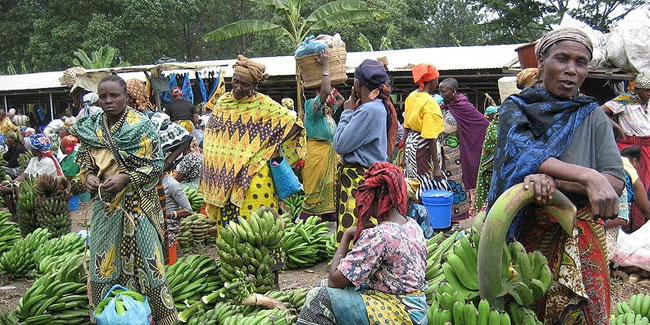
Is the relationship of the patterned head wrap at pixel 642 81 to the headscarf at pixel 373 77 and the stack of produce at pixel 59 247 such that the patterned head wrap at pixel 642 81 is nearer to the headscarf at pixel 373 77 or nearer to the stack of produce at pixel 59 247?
the headscarf at pixel 373 77

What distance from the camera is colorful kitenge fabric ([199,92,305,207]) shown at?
5.01 metres

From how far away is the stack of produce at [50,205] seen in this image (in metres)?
7.03

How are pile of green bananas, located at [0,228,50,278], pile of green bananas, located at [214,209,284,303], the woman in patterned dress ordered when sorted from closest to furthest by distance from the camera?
the woman in patterned dress, pile of green bananas, located at [214,209,284,303], pile of green bananas, located at [0,228,50,278]

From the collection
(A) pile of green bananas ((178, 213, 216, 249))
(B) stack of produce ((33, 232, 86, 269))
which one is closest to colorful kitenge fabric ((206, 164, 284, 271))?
(B) stack of produce ((33, 232, 86, 269))

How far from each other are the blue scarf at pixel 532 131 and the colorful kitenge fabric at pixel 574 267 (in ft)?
0.41

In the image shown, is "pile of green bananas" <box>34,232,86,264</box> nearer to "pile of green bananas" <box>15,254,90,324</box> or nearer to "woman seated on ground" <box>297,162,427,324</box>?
"pile of green bananas" <box>15,254,90,324</box>

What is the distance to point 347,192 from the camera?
5.17m

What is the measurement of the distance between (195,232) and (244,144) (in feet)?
7.93

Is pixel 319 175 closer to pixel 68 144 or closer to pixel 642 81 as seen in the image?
pixel 642 81

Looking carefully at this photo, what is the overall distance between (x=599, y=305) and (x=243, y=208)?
10.8 feet

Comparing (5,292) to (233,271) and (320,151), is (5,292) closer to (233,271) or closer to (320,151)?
(233,271)

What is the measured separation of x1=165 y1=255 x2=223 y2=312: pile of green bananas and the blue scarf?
9.49 feet

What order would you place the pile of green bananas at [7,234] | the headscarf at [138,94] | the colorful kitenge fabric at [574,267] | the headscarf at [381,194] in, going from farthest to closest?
the pile of green bananas at [7,234]
the headscarf at [138,94]
the headscarf at [381,194]
the colorful kitenge fabric at [574,267]

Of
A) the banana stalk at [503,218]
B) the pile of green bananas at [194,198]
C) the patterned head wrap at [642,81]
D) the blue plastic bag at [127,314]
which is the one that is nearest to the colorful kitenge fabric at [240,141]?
the blue plastic bag at [127,314]
